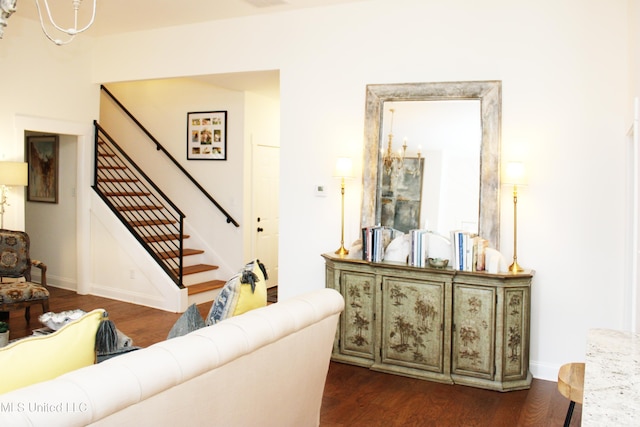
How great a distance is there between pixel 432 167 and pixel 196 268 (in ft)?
12.2

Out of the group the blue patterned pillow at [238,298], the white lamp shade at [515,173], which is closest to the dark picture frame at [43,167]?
the blue patterned pillow at [238,298]

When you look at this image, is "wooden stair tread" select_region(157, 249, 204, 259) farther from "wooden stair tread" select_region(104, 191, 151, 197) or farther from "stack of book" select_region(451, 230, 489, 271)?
"stack of book" select_region(451, 230, 489, 271)

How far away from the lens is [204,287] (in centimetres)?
669

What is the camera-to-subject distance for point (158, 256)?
21.2ft

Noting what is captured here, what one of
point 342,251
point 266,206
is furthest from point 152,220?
point 342,251

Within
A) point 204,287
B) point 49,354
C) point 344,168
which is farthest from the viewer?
point 204,287

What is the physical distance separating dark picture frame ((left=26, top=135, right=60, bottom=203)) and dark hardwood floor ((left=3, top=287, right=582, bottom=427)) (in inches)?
187

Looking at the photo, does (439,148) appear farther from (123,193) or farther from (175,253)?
(123,193)

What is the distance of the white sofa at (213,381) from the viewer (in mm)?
1477

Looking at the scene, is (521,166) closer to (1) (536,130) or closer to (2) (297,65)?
(1) (536,130)

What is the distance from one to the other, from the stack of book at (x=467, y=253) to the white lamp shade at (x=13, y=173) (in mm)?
4507

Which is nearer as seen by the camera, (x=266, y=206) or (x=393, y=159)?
(x=393, y=159)

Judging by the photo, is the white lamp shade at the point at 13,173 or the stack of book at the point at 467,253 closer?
the stack of book at the point at 467,253

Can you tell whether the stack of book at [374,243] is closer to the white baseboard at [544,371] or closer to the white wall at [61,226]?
the white baseboard at [544,371]
